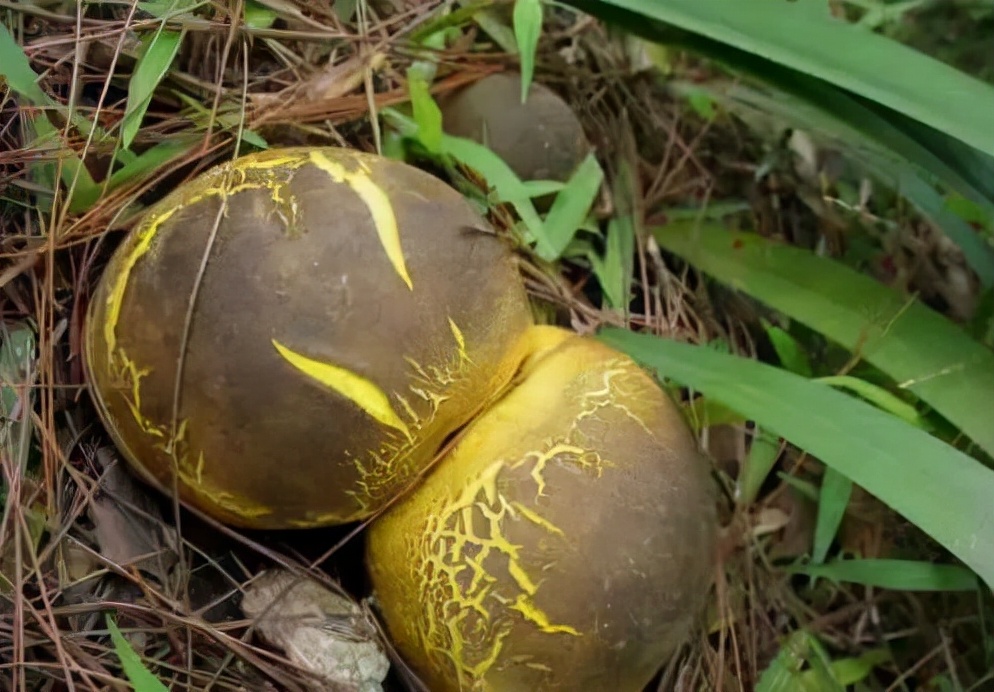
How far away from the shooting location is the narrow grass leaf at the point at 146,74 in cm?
103

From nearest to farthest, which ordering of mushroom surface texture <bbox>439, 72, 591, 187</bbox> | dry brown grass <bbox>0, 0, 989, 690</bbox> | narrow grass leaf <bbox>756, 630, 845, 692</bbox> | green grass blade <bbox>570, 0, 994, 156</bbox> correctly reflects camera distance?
dry brown grass <bbox>0, 0, 989, 690</bbox> → green grass blade <bbox>570, 0, 994, 156</bbox> → narrow grass leaf <bbox>756, 630, 845, 692</bbox> → mushroom surface texture <bbox>439, 72, 591, 187</bbox>

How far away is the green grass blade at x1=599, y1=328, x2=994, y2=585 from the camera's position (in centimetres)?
99

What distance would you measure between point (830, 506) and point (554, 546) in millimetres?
564

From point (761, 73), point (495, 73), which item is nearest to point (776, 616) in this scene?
point (761, 73)

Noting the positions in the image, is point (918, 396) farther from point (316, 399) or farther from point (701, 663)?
point (316, 399)

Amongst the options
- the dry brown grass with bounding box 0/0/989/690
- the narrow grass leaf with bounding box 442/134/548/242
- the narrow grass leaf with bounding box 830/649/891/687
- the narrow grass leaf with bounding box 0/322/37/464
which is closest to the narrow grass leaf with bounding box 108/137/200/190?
the dry brown grass with bounding box 0/0/989/690

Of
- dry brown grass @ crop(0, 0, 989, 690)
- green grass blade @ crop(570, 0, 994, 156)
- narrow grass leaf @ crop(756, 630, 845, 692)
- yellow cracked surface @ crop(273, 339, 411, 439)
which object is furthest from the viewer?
narrow grass leaf @ crop(756, 630, 845, 692)

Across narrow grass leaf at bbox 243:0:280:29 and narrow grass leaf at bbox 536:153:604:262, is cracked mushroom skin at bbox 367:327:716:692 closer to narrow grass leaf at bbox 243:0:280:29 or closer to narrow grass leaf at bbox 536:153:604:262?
narrow grass leaf at bbox 536:153:604:262

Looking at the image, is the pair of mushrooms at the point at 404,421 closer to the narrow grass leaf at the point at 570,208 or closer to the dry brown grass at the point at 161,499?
the dry brown grass at the point at 161,499

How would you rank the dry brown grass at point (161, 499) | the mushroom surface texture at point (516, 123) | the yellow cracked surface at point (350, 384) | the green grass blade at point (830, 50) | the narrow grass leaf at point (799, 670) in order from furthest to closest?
the mushroom surface texture at point (516, 123) → the narrow grass leaf at point (799, 670) → the green grass blade at point (830, 50) → the dry brown grass at point (161, 499) → the yellow cracked surface at point (350, 384)

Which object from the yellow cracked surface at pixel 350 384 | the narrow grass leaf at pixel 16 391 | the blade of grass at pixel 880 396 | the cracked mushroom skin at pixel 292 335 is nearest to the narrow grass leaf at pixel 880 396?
the blade of grass at pixel 880 396

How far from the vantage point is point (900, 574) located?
124 cm

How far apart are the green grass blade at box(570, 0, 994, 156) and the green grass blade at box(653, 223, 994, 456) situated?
1.11 feet

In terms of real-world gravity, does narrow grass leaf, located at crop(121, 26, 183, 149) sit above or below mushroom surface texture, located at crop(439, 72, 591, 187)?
above
